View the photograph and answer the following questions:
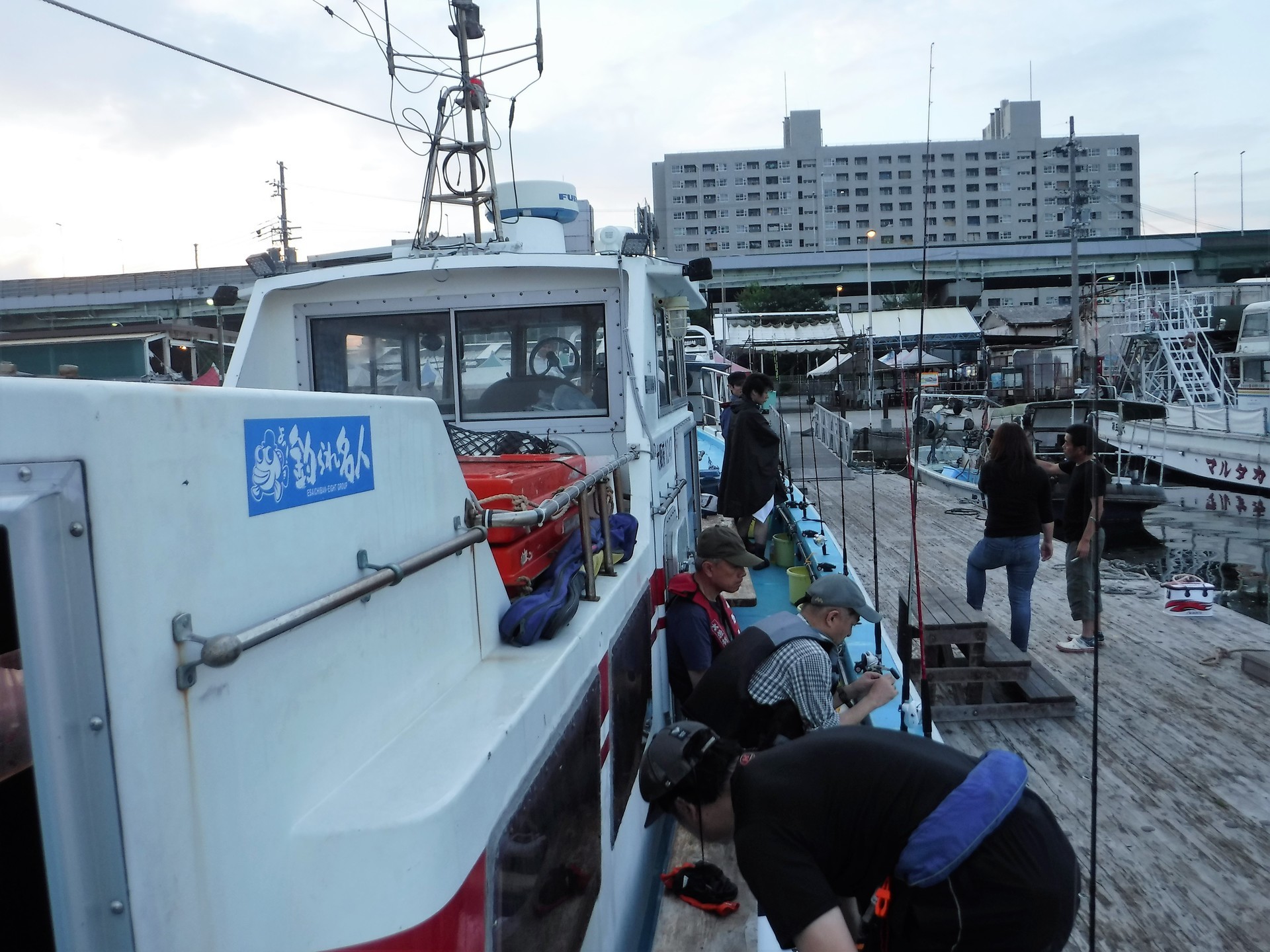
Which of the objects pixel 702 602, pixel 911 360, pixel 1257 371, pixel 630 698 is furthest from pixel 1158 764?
pixel 911 360

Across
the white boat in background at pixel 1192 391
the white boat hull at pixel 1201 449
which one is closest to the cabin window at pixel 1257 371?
the white boat in background at pixel 1192 391

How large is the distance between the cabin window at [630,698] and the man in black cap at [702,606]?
0.31 metres

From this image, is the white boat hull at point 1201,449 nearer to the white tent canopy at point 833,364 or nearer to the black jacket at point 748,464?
the white tent canopy at point 833,364

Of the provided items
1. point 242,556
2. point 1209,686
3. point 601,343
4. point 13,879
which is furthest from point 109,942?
point 1209,686

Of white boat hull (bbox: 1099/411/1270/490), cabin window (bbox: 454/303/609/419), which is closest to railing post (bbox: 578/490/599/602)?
cabin window (bbox: 454/303/609/419)

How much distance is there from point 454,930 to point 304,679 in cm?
48

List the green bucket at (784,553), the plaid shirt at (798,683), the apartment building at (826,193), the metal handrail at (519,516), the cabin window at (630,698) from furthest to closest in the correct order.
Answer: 1. the apartment building at (826,193)
2. the green bucket at (784,553)
3. the plaid shirt at (798,683)
4. the cabin window at (630,698)
5. the metal handrail at (519,516)

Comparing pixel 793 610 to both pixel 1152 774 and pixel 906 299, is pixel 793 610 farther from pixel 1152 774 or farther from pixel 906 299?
pixel 906 299

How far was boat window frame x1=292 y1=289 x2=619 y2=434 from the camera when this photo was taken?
4.50 m

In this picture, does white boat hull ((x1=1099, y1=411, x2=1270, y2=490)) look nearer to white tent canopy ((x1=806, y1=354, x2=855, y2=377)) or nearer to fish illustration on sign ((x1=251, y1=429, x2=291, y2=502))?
white tent canopy ((x1=806, y1=354, x2=855, y2=377))

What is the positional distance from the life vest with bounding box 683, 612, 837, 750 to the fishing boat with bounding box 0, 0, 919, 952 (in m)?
0.36

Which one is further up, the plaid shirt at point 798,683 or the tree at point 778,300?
the tree at point 778,300

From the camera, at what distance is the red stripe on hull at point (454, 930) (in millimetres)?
1392

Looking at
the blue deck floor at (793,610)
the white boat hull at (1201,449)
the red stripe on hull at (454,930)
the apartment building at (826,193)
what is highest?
the apartment building at (826,193)
